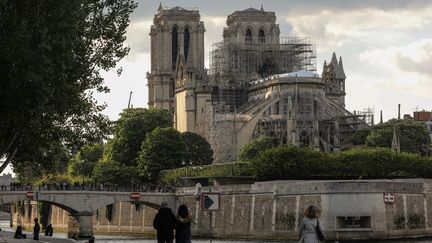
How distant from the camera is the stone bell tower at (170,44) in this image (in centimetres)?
14762

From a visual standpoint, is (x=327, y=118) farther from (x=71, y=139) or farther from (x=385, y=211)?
(x=71, y=139)

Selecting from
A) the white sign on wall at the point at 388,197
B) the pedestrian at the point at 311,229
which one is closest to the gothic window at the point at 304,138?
the white sign on wall at the point at 388,197

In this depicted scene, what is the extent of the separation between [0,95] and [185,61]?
10781cm

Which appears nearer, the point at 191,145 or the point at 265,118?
the point at 191,145

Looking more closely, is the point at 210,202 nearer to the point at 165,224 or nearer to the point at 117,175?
the point at 165,224

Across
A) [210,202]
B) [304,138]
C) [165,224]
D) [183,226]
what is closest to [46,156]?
[210,202]

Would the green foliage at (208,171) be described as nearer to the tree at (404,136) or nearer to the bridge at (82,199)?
the bridge at (82,199)

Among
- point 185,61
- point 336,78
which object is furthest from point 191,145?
point 336,78

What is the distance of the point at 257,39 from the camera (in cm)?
14375

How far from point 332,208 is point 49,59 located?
3368 centimetres

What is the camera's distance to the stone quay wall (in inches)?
2547

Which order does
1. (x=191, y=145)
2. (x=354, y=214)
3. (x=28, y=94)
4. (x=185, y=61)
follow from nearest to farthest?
(x=28, y=94) → (x=354, y=214) → (x=191, y=145) → (x=185, y=61)

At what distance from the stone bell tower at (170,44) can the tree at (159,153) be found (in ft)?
146

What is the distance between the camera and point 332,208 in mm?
64625
